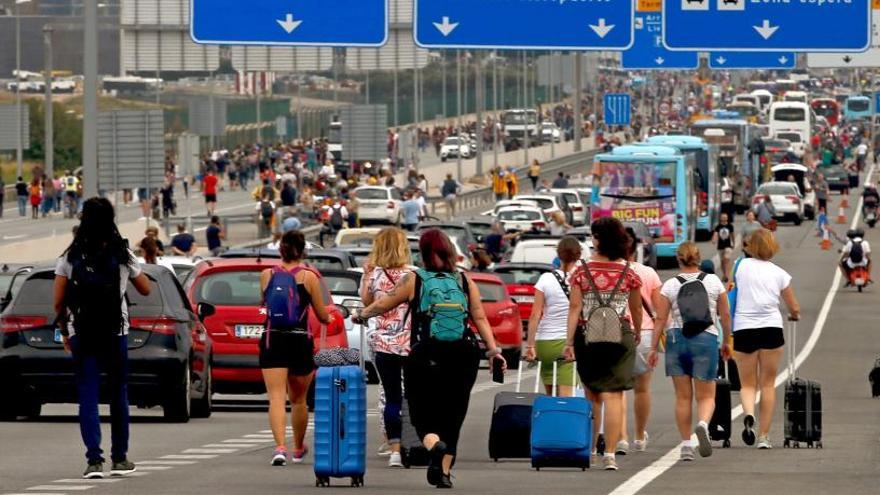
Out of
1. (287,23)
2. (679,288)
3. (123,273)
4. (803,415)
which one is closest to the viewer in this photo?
(123,273)

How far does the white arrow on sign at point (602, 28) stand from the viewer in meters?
36.7

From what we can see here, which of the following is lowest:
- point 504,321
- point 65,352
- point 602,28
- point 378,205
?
point 504,321

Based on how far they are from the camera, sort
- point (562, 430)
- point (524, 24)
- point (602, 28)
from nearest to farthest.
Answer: point (562, 430)
point (524, 24)
point (602, 28)

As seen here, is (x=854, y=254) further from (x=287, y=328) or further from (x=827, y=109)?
(x=827, y=109)

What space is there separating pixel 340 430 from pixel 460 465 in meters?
2.13

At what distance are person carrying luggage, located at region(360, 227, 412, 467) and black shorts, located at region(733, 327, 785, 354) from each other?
316cm

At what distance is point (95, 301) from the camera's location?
44.9 feet

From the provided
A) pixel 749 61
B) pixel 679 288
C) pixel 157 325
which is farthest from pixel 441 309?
pixel 749 61

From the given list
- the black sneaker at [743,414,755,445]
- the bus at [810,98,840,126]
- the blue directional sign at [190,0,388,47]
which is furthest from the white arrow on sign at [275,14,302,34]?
the bus at [810,98,840,126]

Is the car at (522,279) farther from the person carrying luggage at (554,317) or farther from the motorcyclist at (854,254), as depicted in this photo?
the person carrying luggage at (554,317)

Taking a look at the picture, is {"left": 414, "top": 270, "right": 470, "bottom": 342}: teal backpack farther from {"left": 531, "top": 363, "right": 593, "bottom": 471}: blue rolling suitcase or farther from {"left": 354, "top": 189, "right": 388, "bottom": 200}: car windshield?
{"left": 354, "top": 189, "right": 388, "bottom": 200}: car windshield

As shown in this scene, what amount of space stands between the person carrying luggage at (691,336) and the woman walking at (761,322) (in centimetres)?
66

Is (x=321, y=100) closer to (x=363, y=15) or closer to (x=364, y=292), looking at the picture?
(x=363, y=15)

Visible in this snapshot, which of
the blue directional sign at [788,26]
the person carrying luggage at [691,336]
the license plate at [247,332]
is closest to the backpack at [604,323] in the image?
the person carrying luggage at [691,336]
